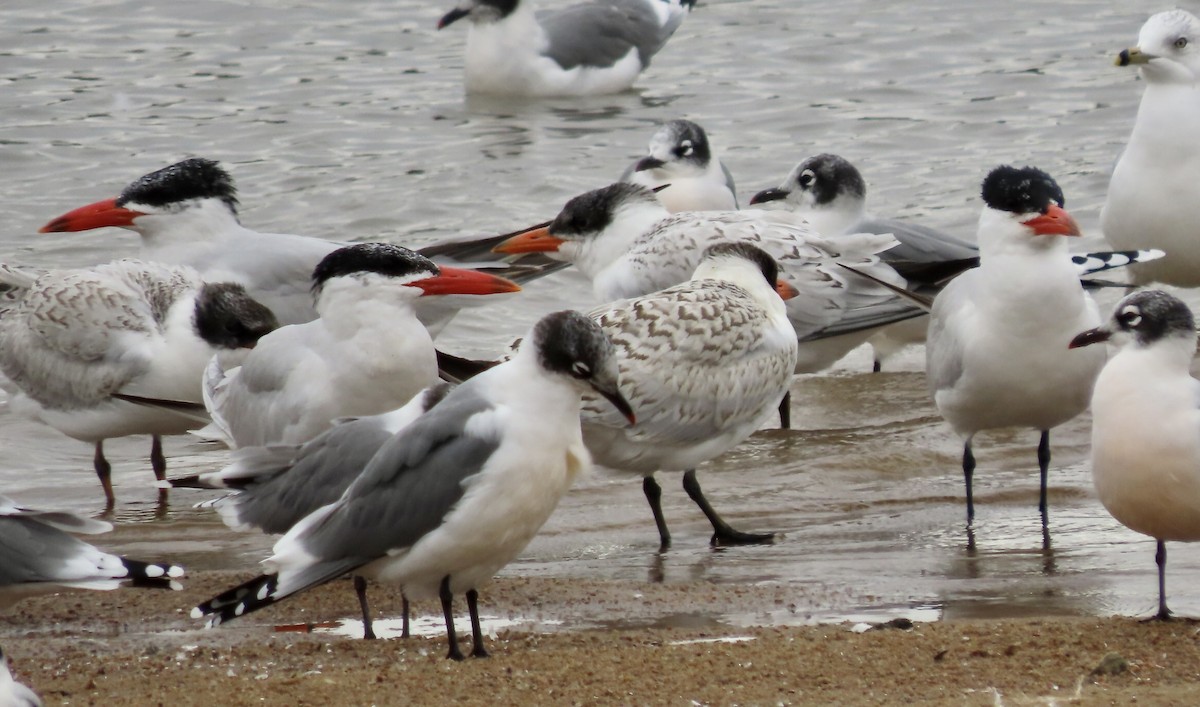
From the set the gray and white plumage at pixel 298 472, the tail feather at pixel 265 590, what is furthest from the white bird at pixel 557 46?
the tail feather at pixel 265 590

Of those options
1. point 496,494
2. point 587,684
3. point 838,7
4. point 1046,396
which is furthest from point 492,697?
point 838,7

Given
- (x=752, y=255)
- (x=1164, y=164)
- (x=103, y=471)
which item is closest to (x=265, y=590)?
(x=752, y=255)

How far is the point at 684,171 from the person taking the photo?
424 inches

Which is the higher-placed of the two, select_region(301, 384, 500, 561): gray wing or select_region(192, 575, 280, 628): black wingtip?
select_region(301, 384, 500, 561): gray wing

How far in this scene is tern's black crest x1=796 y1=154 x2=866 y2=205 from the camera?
973 cm

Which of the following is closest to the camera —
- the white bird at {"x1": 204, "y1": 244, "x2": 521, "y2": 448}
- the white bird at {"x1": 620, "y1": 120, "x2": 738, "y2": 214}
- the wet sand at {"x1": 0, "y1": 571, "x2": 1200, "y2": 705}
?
the wet sand at {"x1": 0, "y1": 571, "x2": 1200, "y2": 705}

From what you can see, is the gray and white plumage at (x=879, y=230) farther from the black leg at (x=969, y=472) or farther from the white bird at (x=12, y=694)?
the white bird at (x=12, y=694)

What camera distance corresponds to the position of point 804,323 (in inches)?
333

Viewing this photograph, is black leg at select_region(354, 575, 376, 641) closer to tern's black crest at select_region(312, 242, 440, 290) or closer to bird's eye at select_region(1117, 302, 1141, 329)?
tern's black crest at select_region(312, 242, 440, 290)

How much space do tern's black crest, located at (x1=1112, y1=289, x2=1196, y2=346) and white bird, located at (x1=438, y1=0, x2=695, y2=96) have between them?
36.4ft

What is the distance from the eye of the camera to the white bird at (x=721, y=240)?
827 cm

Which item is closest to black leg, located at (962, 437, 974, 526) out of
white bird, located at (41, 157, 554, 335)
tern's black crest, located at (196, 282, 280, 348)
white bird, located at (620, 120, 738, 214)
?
white bird, located at (41, 157, 554, 335)

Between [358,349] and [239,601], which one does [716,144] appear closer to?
[358,349]

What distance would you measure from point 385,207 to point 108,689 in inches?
334
